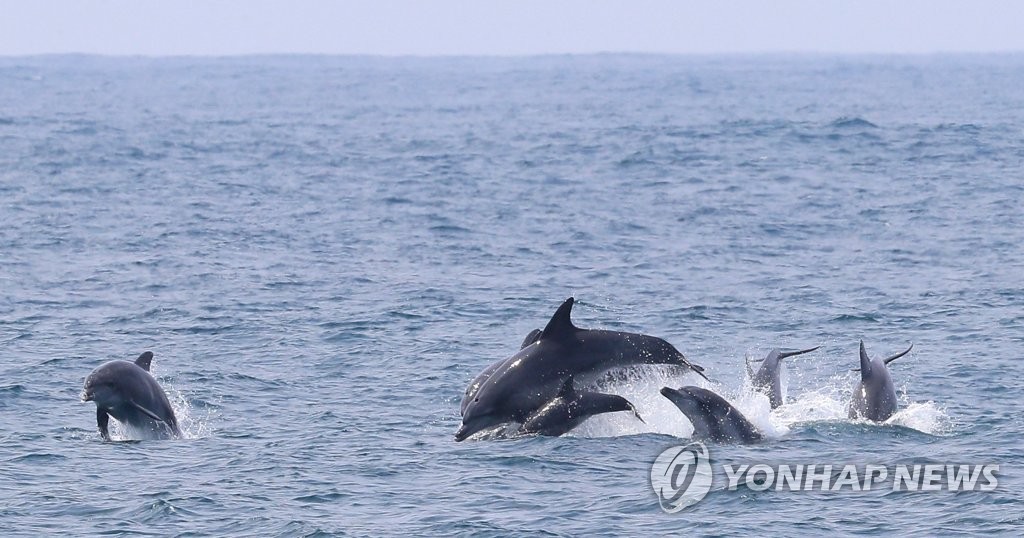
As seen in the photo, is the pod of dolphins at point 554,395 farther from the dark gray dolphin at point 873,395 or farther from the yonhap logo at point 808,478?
the yonhap logo at point 808,478

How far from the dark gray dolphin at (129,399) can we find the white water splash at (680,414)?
19.0 feet

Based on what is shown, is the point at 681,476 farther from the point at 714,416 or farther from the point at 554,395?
the point at 554,395

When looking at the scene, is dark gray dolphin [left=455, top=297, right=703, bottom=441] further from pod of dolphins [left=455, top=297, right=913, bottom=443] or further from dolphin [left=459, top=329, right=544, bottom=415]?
dolphin [left=459, top=329, right=544, bottom=415]

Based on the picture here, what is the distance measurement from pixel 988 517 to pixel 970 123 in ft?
223

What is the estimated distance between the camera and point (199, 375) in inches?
1022

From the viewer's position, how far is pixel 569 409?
21172 millimetres

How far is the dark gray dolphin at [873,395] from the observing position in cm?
2214

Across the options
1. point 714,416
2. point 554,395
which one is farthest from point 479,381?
point 714,416

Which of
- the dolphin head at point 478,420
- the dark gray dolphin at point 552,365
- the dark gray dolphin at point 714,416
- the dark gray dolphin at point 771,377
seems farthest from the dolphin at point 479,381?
the dark gray dolphin at point 771,377

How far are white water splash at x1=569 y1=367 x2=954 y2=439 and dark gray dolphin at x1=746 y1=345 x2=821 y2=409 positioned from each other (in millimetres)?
247

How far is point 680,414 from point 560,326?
2276mm

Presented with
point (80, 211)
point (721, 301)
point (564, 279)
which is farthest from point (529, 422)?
point (80, 211)


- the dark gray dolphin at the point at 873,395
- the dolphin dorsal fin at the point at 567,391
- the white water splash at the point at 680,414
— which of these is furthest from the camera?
the dark gray dolphin at the point at 873,395

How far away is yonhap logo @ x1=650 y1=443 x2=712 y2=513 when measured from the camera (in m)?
18.3
